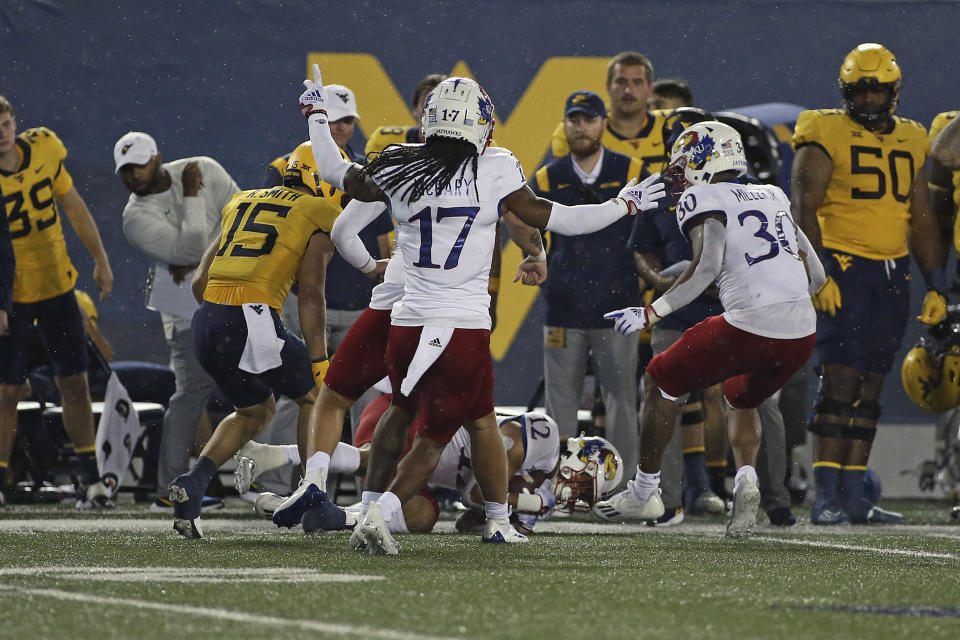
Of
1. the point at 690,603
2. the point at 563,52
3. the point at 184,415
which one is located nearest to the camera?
the point at 690,603

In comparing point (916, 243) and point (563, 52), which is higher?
point (563, 52)

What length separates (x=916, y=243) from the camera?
706 centimetres

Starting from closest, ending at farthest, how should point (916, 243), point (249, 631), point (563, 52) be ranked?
1. point (249, 631)
2. point (916, 243)
3. point (563, 52)

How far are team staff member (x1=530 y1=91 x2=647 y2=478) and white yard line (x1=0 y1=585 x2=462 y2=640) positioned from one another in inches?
156

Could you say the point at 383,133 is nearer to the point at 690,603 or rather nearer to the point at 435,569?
the point at 435,569

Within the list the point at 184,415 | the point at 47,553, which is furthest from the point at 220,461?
the point at 184,415

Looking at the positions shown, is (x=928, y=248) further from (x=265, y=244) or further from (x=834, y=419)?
(x=265, y=244)

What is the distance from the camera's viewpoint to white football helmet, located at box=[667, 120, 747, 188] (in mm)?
5684

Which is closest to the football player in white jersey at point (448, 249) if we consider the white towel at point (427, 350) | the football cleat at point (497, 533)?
the white towel at point (427, 350)

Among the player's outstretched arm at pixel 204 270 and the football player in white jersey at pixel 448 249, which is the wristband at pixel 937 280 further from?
the player's outstretched arm at pixel 204 270

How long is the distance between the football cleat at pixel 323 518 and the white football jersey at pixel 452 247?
0.82m

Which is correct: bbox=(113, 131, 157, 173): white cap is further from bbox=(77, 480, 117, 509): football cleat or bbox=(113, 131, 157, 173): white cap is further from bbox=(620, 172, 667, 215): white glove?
bbox=(620, 172, 667, 215): white glove

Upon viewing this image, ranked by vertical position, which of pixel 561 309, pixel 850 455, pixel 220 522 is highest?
pixel 561 309

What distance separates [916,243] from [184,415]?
3868 millimetres
